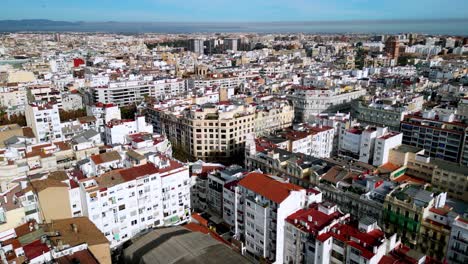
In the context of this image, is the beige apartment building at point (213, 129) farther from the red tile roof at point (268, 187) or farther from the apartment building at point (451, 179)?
the apartment building at point (451, 179)

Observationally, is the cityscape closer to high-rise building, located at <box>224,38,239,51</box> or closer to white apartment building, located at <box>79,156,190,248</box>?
white apartment building, located at <box>79,156,190,248</box>

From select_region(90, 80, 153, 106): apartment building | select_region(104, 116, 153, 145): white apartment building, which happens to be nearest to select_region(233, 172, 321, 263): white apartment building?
select_region(104, 116, 153, 145): white apartment building

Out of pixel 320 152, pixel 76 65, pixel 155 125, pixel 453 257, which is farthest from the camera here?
pixel 76 65

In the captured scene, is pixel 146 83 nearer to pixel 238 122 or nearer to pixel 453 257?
pixel 238 122

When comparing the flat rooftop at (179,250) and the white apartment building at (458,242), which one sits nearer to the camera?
the flat rooftop at (179,250)

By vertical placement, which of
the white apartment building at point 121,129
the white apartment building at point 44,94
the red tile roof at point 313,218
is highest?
the white apartment building at point 44,94

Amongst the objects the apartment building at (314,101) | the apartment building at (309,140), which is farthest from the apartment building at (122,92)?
the apartment building at (309,140)

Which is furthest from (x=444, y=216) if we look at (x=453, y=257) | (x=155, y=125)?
(x=155, y=125)
